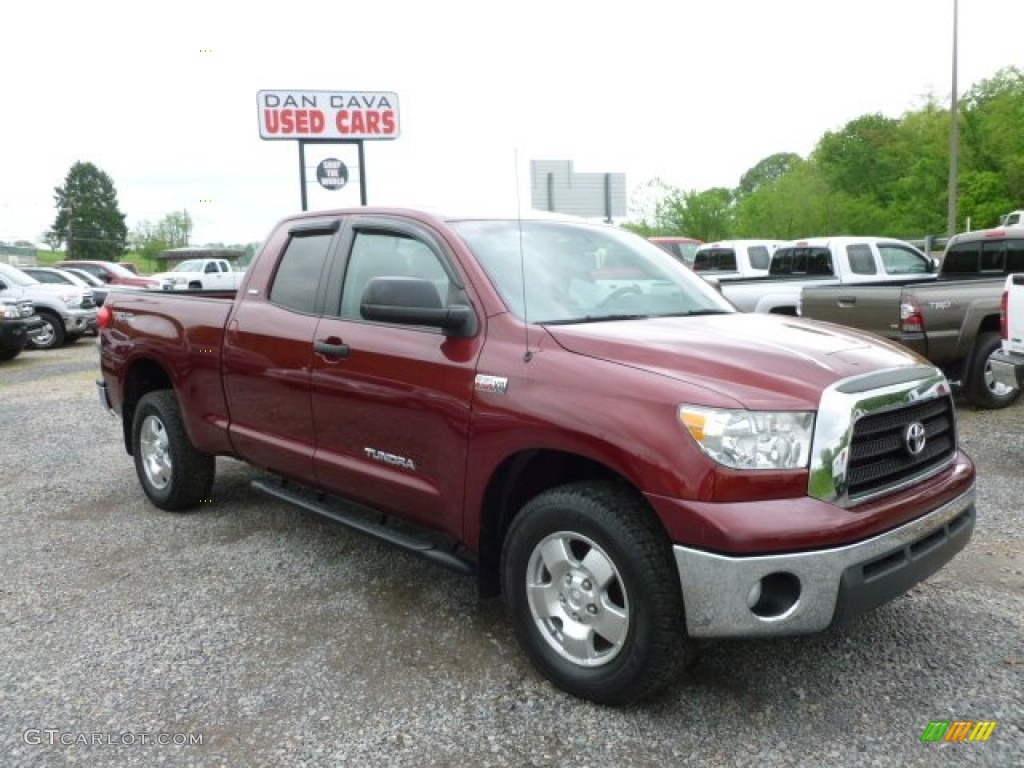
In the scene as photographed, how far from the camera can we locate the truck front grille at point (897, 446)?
9.36ft

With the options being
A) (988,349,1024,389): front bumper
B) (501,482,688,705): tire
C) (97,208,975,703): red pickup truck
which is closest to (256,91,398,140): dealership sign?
(97,208,975,703): red pickup truck

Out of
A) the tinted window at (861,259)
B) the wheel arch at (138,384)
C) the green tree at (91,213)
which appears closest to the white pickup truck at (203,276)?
the tinted window at (861,259)

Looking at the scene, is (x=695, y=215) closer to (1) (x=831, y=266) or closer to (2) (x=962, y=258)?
(1) (x=831, y=266)

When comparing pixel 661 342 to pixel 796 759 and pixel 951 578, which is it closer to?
pixel 796 759

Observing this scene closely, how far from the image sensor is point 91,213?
10588cm

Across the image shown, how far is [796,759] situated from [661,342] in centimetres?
145

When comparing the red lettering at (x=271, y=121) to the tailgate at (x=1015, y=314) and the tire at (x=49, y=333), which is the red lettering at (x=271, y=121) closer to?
the tire at (x=49, y=333)

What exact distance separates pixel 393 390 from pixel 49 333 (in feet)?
53.3

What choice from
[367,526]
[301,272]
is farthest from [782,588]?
[301,272]

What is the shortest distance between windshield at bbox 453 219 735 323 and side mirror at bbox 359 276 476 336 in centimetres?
25

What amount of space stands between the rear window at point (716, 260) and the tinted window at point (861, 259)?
3898 mm

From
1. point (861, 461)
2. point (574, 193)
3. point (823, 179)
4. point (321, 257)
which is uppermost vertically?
point (823, 179)

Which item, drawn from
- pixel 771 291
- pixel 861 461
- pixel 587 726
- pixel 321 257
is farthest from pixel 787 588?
pixel 771 291

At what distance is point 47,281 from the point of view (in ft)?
62.2
